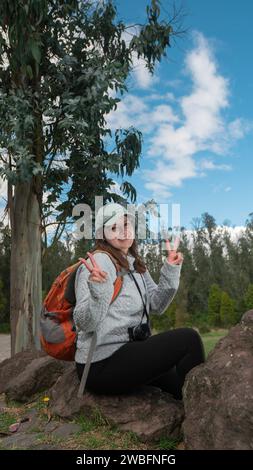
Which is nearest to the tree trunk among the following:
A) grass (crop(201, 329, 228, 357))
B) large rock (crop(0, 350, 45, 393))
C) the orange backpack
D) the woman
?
large rock (crop(0, 350, 45, 393))

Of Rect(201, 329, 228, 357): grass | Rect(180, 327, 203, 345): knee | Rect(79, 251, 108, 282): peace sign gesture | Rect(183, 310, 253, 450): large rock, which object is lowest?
Rect(201, 329, 228, 357): grass

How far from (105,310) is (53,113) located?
220 inches

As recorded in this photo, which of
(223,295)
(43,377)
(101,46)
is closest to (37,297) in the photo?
(43,377)

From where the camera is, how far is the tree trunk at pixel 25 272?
8039 millimetres

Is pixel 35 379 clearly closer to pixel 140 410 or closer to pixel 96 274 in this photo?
pixel 140 410

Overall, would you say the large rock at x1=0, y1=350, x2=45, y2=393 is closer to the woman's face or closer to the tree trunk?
the tree trunk

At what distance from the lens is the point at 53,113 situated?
7516mm

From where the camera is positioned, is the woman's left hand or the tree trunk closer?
the woman's left hand

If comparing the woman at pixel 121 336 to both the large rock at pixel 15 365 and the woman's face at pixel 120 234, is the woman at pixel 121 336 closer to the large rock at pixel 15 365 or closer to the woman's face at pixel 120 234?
the woman's face at pixel 120 234

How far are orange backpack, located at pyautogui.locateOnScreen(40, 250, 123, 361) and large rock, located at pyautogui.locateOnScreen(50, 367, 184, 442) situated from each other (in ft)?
1.31

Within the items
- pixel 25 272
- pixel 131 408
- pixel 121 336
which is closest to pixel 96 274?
pixel 121 336

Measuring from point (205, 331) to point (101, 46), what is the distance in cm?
1559

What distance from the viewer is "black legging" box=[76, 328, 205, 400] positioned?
2.74 m

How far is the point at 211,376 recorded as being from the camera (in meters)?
2.53
